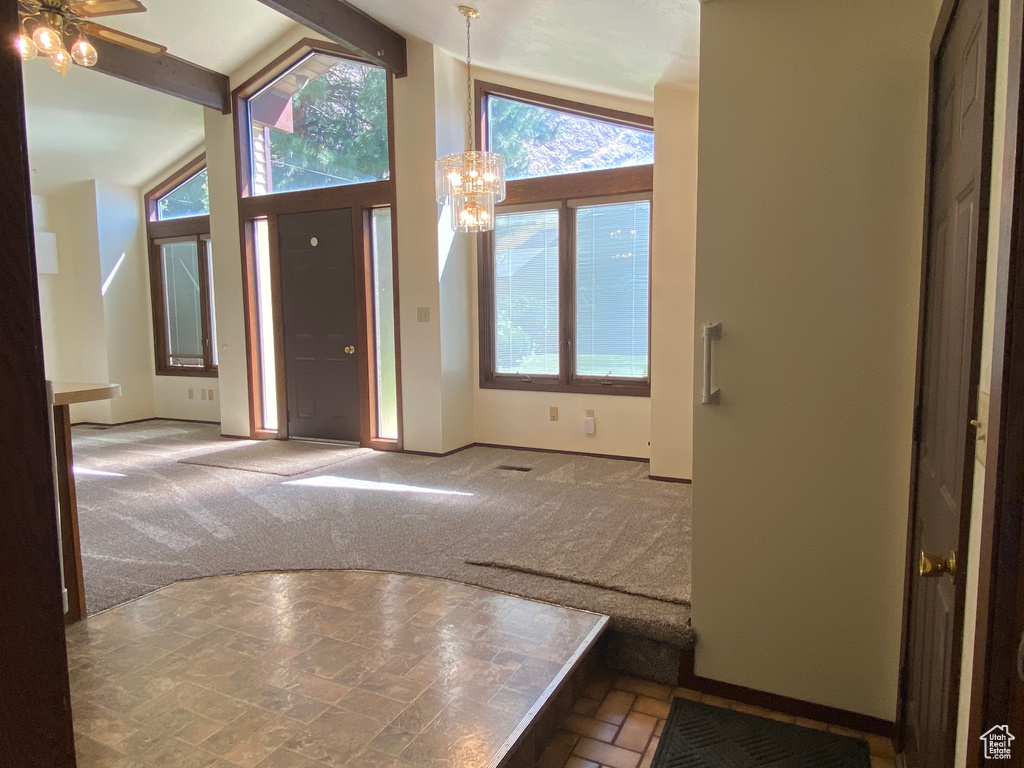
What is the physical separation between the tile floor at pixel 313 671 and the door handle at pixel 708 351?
90 centimetres

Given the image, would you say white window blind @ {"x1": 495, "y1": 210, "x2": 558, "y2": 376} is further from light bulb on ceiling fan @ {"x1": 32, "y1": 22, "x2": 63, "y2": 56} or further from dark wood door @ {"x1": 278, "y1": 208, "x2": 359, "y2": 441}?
light bulb on ceiling fan @ {"x1": 32, "y1": 22, "x2": 63, "y2": 56}

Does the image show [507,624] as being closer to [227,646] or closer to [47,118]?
[227,646]

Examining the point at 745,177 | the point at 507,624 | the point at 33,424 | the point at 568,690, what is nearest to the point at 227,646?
the point at 507,624

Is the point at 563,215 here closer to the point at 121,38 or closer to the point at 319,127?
the point at 319,127

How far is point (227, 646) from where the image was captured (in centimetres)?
213

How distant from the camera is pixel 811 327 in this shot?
6.04 ft

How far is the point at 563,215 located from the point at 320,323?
7.30 ft

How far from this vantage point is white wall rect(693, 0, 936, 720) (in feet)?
5.67

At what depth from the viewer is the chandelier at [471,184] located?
3766 millimetres

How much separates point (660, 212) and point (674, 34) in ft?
3.65

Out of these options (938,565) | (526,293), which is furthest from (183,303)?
(938,565)

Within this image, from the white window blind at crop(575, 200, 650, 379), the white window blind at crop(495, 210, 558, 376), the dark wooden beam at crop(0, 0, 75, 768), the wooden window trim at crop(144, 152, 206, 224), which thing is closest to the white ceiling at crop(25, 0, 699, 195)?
the wooden window trim at crop(144, 152, 206, 224)

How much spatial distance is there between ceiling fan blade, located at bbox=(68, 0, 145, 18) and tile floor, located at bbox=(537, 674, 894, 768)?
3596mm

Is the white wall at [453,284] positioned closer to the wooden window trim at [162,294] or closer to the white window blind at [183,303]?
the wooden window trim at [162,294]
